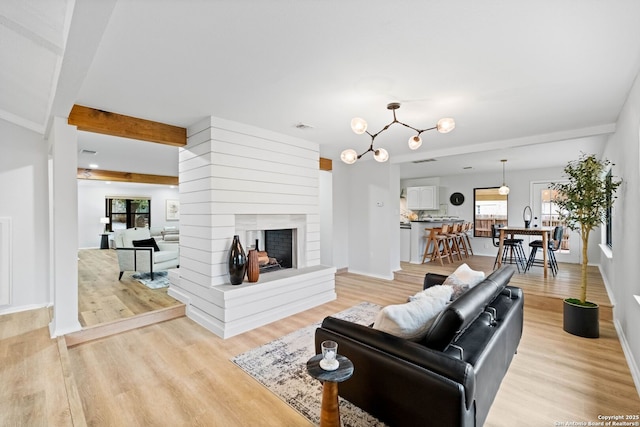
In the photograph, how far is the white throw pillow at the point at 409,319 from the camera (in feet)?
5.76

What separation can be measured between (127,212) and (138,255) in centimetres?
706

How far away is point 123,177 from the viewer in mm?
7816

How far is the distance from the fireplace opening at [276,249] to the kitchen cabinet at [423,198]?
18.6 feet

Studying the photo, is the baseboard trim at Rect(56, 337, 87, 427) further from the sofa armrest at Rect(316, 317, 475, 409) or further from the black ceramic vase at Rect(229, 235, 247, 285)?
the sofa armrest at Rect(316, 317, 475, 409)

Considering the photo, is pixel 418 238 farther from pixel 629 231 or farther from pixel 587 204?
pixel 629 231

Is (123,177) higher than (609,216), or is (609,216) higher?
(123,177)

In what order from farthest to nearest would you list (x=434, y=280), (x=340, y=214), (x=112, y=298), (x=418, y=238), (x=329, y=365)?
(x=418, y=238) < (x=340, y=214) < (x=112, y=298) < (x=434, y=280) < (x=329, y=365)

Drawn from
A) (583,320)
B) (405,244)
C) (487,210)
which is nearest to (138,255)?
(405,244)

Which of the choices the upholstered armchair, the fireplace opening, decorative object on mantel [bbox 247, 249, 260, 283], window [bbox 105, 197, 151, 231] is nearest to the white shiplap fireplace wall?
decorative object on mantel [bbox 247, 249, 260, 283]

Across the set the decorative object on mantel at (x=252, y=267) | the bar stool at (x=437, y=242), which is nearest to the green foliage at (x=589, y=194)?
the bar stool at (x=437, y=242)

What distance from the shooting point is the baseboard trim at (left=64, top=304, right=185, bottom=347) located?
9.89 feet

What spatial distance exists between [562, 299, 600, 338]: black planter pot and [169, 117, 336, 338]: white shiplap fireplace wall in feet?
9.57

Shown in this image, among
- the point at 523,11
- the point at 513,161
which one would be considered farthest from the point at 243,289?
the point at 513,161

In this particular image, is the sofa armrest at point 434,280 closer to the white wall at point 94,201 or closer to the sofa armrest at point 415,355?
the sofa armrest at point 415,355
